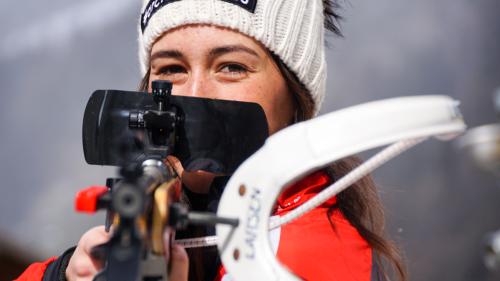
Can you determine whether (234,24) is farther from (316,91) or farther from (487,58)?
(487,58)

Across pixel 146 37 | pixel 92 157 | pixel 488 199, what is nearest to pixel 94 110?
pixel 92 157

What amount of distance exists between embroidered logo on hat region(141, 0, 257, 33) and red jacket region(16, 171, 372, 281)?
0.98 ft

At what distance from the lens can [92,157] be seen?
76 cm

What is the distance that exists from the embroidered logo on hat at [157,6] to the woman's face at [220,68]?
50 millimetres

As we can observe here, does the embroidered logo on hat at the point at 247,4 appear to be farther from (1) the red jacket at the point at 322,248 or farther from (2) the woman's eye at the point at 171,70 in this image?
(1) the red jacket at the point at 322,248

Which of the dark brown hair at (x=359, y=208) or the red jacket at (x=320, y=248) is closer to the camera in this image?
the red jacket at (x=320, y=248)

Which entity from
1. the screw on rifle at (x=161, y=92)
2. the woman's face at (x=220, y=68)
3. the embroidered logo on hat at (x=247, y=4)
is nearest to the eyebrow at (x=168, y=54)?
the woman's face at (x=220, y=68)

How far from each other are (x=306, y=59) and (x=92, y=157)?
395 millimetres

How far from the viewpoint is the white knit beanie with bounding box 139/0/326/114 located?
92 cm

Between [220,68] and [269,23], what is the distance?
0.12 m

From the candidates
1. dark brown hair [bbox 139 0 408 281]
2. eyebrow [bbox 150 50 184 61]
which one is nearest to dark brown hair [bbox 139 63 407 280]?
dark brown hair [bbox 139 0 408 281]

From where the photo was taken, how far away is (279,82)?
0.95 meters

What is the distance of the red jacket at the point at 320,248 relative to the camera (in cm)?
66

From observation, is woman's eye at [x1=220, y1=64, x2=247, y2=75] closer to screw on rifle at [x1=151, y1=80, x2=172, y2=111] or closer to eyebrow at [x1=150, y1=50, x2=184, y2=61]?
eyebrow at [x1=150, y1=50, x2=184, y2=61]
